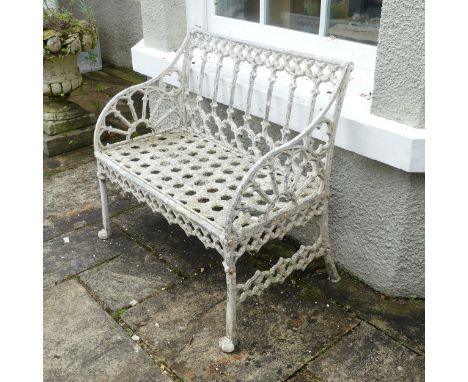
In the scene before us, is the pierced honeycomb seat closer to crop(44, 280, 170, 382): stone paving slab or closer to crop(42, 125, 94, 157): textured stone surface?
crop(44, 280, 170, 382): stone paving slab

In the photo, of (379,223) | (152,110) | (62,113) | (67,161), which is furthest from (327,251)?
(62,113)

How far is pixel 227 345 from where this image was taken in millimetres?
2227

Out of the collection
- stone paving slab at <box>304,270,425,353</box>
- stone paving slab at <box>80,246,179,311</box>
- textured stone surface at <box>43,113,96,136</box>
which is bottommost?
stone paving slab at <box>80,246,179,311</box>

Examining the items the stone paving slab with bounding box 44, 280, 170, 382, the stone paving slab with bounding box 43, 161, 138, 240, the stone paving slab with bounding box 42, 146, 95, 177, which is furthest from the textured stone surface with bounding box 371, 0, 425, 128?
the stone paving slab with bounding box 42, 146, 95, 177

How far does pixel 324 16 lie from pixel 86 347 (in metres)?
2.05

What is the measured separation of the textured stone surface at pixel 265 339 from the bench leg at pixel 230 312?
0.13 feet

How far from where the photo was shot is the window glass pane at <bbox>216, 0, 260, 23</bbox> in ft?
10.4

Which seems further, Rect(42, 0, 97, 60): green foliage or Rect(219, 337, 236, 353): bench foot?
Rect(42, 0, 97, 60): green foliage

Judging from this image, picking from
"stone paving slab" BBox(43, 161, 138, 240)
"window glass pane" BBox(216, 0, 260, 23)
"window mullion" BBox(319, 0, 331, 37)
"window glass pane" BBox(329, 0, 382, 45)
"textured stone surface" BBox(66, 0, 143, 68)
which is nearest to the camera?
"window glass pane" BBox(329, 0, 382, 45)

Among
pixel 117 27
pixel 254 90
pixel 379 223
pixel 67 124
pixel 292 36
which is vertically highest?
pixel 292 36

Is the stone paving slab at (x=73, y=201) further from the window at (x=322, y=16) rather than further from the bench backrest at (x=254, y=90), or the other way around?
the window at (x=322, y=16)

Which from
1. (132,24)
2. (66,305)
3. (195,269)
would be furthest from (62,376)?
(132,24)

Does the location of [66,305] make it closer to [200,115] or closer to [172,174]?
[172,174]

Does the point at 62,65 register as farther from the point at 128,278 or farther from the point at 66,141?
the point at 128,278
